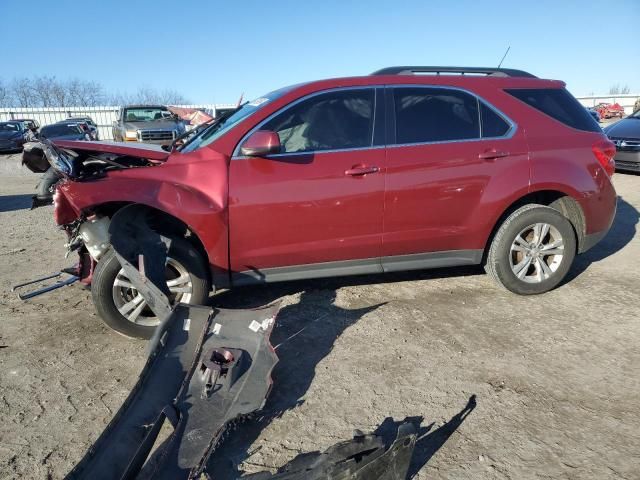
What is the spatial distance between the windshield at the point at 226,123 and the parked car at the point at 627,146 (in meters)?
8.76

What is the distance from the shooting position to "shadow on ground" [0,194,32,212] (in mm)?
8941

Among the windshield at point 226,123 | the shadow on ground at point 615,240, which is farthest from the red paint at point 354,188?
the shadow on ground at point 615,240

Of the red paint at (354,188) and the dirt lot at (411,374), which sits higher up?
the red paint at (354,188)

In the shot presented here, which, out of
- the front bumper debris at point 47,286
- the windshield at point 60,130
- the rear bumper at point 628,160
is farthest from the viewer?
the windshield at point 60,130

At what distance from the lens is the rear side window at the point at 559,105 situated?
13.9 ft

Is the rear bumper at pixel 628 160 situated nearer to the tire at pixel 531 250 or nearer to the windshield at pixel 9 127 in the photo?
the tire at pixel 531 250

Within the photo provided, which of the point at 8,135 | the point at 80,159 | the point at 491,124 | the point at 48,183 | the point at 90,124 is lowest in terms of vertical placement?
the point at 48,183

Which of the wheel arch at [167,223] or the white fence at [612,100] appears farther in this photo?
the white fence at [612,100]

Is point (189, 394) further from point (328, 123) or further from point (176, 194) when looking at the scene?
point (328, 123)

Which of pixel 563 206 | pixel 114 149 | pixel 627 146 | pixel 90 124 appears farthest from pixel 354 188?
pixel 90 124

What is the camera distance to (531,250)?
4.18 metres

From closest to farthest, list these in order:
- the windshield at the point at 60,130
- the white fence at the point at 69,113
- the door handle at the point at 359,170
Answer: the door handle at the point at 359,170
the windshield at the point at 60,130
the white fence at the point at 69,113

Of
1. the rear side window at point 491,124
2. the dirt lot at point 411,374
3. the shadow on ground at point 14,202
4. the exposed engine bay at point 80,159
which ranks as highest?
the rear side window at point 491,124

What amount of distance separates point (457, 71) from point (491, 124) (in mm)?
654
